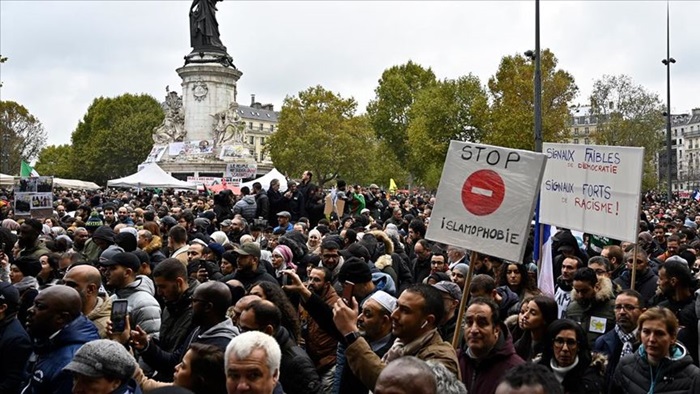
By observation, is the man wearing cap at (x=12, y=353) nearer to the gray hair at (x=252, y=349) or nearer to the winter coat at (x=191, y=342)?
the winter coat at (x=191, y=342)

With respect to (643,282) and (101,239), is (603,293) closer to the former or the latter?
(643,282)

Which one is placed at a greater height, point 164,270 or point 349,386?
point 164,270

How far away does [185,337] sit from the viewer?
5.09 metres

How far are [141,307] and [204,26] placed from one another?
3856 cm

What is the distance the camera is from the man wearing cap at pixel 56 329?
4.33 meters

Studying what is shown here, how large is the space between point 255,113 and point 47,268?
11879 centimetres

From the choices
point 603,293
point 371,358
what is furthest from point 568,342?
point 603,293

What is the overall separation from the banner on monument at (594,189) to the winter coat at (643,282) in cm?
60

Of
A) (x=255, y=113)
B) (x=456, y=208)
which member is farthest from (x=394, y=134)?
(x=456, y=208)

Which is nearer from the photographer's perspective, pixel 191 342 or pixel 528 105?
pixel 191 342

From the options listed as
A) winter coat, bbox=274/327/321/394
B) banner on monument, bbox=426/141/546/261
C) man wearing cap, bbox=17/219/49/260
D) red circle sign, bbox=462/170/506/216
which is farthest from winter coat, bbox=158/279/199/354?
man wearing cap, bbox=17/219/49/260

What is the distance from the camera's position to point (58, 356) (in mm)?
4355

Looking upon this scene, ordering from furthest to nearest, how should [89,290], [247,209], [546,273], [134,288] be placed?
[247,209] → [546,273] → [134,288] → [89,290]

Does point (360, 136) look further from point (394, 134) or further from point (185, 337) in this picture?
point (185, 337)
